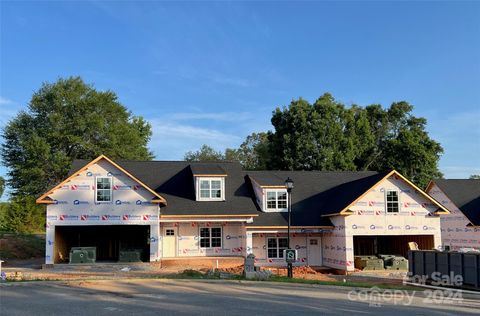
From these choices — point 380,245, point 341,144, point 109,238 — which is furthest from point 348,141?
point 109,238

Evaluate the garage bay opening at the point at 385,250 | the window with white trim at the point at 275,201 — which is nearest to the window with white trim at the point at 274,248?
the window with white trim at the point at 275,201

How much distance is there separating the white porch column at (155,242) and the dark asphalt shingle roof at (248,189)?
1.15 meters

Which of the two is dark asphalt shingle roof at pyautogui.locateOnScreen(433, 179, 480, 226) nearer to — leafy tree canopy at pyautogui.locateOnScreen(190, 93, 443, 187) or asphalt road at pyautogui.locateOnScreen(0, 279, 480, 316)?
leafy tree canopy at pyautogui.locateOnScreen(190, 93, 443, 187)

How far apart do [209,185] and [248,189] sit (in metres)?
3.14

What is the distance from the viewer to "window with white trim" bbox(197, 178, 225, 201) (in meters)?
30.1

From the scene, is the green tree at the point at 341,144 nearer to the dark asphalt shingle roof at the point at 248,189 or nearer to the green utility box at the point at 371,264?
the dark asphalt shingle roof at the point at 248,189

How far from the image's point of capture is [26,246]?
34719mm

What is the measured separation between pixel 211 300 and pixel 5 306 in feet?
17.9

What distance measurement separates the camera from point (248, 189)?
106ft

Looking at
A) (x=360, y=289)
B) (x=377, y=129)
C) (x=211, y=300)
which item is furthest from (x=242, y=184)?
(x=377, y=129)

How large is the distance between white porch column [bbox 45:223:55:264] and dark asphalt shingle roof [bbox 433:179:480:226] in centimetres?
2703

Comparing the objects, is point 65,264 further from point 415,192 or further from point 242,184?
point 415,192

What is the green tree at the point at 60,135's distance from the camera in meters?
49.8

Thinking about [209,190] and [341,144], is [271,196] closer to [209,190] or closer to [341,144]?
[209,190]
